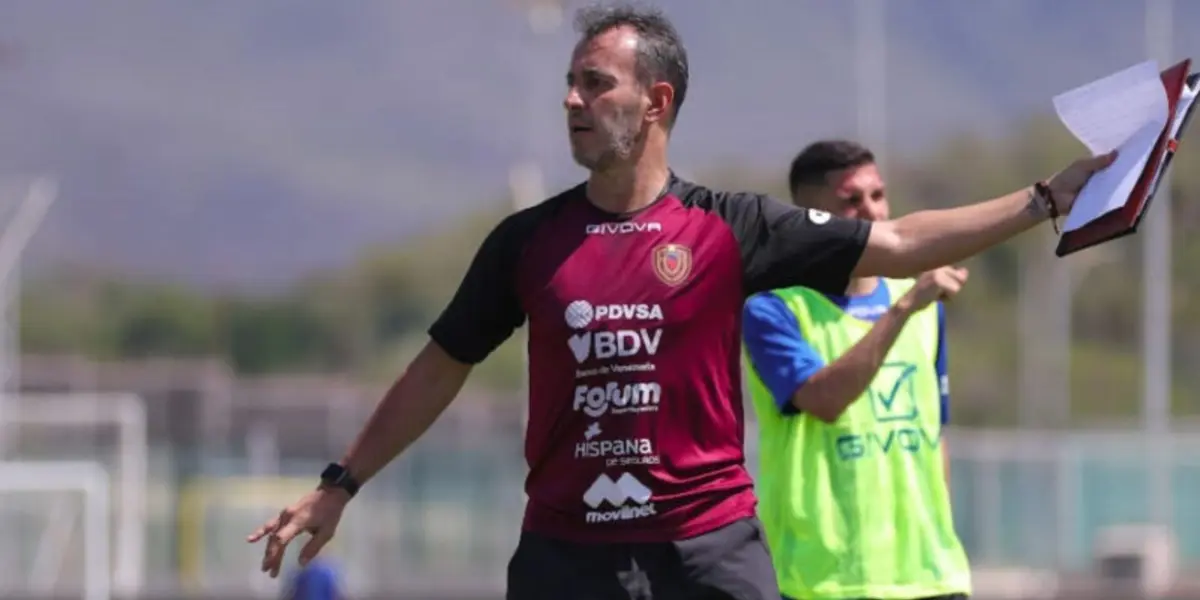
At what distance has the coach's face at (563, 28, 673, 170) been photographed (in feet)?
19.4

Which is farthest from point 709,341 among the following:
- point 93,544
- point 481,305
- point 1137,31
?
point 1137,31

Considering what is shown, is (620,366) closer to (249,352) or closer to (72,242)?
(249,352)

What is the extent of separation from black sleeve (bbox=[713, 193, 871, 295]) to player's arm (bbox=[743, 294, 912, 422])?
3.35ft

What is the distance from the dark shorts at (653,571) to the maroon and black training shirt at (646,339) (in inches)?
1.3

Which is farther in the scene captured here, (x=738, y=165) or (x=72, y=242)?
(x=72, y=242)

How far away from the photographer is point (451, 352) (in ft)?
20.4

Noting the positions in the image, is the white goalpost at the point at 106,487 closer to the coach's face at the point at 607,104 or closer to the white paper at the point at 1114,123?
the coach's face at the point at 607,104

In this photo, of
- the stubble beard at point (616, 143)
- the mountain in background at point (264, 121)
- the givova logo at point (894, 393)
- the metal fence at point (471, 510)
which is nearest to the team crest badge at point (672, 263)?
the stubble beard at point (616, 143)

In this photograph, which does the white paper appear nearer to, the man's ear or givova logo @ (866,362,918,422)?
the man's ear

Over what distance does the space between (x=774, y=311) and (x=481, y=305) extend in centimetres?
157

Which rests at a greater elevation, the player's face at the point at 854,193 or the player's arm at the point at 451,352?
the player's face at the point at 854,193

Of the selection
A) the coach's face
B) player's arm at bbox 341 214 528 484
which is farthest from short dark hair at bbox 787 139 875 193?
player's arm at bbox 341 214 528 484

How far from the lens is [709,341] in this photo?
5.84 m

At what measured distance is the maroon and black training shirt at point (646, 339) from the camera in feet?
19.0
